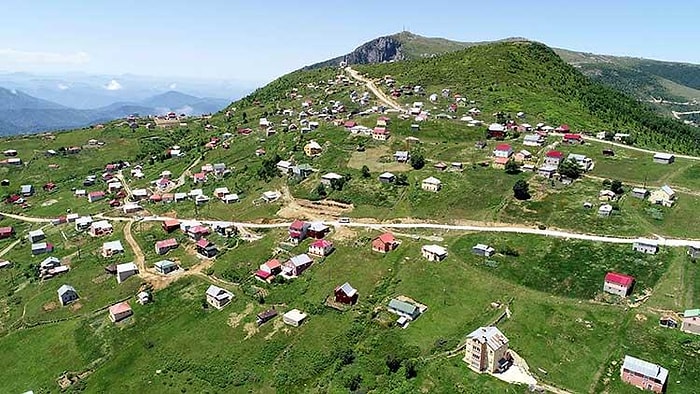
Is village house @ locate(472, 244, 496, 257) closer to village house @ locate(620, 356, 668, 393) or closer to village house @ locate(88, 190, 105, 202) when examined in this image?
village house @ locate(620, 356, 668, 393)

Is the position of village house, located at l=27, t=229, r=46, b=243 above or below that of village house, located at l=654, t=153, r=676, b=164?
below

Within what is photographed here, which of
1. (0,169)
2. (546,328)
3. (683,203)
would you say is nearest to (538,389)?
(546,328)

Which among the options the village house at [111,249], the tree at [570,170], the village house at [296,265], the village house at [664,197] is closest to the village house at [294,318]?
the village house at [296,265]

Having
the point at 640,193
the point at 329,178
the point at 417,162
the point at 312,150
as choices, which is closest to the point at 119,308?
the point at 329,178

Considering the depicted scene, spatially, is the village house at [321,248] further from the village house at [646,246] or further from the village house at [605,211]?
the village house at [646,246]

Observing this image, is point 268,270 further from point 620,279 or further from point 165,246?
point 620,279

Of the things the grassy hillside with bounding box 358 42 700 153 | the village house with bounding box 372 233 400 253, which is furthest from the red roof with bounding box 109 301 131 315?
the grassy hillside with bounding box 358 42 700 153

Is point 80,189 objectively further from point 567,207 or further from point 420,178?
point 567,207
